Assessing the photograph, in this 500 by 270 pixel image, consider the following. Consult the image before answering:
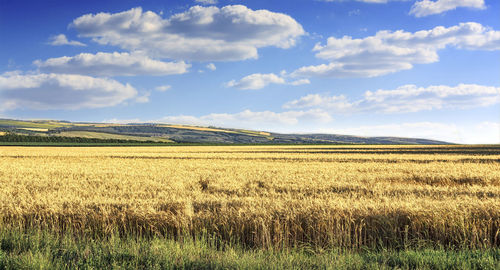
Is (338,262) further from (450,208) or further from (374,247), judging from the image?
(450,208)

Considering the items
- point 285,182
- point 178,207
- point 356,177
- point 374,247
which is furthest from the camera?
point 356,177

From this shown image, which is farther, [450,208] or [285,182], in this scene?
[285,182]

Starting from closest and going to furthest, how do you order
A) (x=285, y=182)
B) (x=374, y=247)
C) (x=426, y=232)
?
(x=374, y=247)
(x=426, y=232)
(x=285, y=182)

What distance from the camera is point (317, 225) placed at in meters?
8.72

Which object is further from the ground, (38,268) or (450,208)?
A: (450,208)

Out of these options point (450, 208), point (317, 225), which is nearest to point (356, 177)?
point (450, 208)

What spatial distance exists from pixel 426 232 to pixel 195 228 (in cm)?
565

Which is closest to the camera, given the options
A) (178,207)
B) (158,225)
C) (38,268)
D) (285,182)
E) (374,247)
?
(38,268)

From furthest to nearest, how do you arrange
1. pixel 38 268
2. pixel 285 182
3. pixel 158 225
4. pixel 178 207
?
pixel 285 182 < pixel 178 207 < pixel 158 225 < pixel 38 268

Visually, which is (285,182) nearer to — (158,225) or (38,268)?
(158,225)

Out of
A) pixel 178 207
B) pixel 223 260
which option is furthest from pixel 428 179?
pixel 223 260

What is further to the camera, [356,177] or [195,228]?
[356,177]

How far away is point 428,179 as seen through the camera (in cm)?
2042

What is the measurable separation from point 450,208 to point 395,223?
67.7 inches
